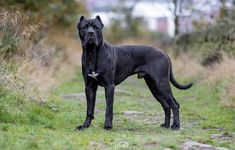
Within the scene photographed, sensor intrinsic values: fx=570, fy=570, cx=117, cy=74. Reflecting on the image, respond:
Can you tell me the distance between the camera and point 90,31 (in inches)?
390

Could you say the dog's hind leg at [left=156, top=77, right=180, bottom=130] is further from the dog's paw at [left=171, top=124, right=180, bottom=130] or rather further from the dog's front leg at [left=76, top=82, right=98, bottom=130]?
the dog's front leg at [left=76, top=82, right=98, bottom=130]

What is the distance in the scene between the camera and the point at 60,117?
11258 millimetres

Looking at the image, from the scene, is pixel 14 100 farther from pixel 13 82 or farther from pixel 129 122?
pixel 129 122

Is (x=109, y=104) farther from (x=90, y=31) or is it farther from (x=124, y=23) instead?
(x=124, y=23)

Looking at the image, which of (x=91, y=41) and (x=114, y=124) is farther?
(x=114, y=124)

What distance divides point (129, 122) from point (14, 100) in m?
2.26

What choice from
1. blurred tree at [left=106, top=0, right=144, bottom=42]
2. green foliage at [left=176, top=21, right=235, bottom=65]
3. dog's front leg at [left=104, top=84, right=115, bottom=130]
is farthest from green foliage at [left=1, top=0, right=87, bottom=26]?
blurred tree at [left=106, top=0, right=144, bottom=42]

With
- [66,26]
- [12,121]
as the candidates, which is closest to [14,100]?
[12,121]

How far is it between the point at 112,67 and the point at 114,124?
125 cm

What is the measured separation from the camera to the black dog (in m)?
10.1

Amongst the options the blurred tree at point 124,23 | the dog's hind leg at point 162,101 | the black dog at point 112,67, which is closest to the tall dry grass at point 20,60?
the black dog at point 112,67

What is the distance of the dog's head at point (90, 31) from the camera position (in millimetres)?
9930

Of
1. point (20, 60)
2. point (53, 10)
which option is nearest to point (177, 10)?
point (53, 10)

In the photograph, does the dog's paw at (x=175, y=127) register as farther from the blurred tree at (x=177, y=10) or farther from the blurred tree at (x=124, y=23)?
the blurred tree at (x=124, y=23)
